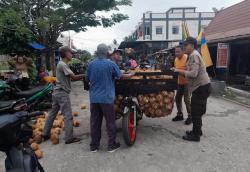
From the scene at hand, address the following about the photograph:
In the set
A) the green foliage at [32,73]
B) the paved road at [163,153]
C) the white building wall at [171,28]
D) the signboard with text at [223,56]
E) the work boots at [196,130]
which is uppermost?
the white building wall at [171,28]

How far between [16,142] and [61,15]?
12.9 m

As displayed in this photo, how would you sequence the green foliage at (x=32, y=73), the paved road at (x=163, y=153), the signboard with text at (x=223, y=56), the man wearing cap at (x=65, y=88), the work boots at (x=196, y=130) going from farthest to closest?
1. the signboard with text at (x=223, y=56)
2. the green foliage at (x=32, y=73)
3. the work boots at (x=196, y=130)
4. the man wearing cap at (x=65, y=88)
5. the paved road at (x=163, y=153)

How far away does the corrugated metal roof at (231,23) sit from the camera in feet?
46.2

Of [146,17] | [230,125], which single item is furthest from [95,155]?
[146,17]

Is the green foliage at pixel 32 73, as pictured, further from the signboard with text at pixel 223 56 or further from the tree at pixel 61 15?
the signboard with text at pixel 223 56

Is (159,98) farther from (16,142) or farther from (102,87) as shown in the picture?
(16,142)

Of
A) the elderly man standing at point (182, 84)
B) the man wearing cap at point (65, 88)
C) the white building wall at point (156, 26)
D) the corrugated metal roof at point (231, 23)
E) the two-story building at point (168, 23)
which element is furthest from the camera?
the white building wall at point (156, 26)

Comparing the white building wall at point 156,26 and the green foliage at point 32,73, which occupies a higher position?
the white building wall at point 156,26

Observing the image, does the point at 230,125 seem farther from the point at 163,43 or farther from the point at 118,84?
the point at 163,43

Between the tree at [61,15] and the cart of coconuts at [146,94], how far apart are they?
9.33 metres

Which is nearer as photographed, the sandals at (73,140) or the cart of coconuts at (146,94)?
the cart of coconuts at (146,94)

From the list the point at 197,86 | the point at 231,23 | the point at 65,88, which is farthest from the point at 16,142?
the point at 231,23

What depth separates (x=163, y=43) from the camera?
69.3 feet

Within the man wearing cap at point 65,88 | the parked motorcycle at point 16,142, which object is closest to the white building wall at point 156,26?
the man wearing cap at point 65,88
